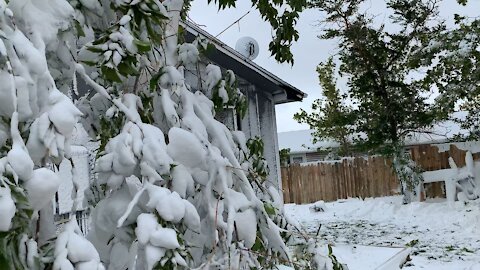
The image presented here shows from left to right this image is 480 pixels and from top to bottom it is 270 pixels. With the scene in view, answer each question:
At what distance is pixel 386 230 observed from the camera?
10.9 meters

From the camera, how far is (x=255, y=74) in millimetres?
7855

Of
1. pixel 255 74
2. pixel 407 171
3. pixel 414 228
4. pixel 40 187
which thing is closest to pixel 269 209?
pixel 40 187

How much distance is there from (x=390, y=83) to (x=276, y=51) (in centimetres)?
1207

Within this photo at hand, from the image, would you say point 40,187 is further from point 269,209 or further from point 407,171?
point 407,171

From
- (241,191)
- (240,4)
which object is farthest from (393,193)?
(241,191)

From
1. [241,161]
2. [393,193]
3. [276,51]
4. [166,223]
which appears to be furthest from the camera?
[393,193]

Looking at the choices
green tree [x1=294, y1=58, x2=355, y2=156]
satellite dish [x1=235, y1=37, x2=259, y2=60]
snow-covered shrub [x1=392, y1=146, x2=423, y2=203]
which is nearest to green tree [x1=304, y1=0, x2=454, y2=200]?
snow-covered shrub [x1=392, y1=146, x2=423, y2=203]

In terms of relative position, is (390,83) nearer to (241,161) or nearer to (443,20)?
(443,20)

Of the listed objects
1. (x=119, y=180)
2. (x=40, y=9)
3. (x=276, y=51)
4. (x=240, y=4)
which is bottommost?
(x=119, y=180)

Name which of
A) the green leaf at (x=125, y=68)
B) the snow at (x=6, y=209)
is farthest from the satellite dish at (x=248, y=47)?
the snow at (x=6, y=209)

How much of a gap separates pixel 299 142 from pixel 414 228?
18.2 meters

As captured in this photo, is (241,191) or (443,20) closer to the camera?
(241,191)

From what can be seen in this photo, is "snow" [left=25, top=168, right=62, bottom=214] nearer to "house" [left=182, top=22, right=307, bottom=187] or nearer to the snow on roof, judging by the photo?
"house" [left=182, top=22, right=307, bottom=187]

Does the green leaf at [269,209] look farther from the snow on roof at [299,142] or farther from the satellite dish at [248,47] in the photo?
the snow on roof at [299,142]
